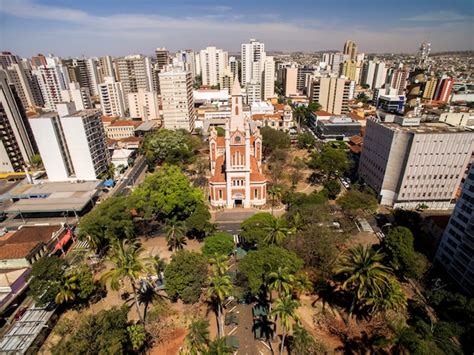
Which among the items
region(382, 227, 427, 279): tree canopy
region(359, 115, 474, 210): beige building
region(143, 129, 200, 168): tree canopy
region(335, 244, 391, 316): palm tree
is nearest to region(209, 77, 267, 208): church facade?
region(143, 129, 200, 168): tree canopy

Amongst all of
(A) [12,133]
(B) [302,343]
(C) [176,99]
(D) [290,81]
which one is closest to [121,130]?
(C) [176,99]

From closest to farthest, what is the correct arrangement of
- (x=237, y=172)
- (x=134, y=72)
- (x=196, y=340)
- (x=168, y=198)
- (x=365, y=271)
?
(x=196, y=340) < (x=365, y=271) < (x=168, y=198) < (x=237, y=172) < (x=134, y=72)

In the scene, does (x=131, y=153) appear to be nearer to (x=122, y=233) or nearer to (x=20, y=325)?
(x=122, y=233)

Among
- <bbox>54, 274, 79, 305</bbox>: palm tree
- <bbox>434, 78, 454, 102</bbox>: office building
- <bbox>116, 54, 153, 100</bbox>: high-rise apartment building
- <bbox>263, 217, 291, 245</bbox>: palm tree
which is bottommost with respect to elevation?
<bbox>54, 274, 79, 305</bbox>: palm tree

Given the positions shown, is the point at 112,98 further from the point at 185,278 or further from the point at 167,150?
the point at 185,278

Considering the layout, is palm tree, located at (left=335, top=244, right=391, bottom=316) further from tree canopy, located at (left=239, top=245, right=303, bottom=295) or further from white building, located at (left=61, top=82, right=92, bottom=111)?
white building, located at (left=61, top=82, right=92, bottom=111)

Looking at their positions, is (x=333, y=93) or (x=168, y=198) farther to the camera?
(x=333, y=93)
